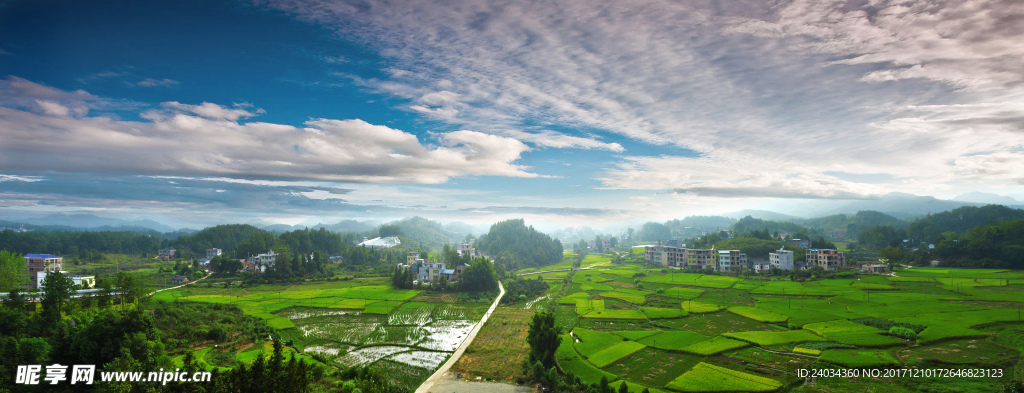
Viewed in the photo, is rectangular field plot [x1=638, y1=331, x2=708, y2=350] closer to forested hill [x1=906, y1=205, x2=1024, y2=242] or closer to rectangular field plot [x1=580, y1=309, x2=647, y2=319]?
Result: rectangular field plot [x1=580, y1=309, x2=647, y2=319]

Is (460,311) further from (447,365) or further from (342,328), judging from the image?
(447,365)

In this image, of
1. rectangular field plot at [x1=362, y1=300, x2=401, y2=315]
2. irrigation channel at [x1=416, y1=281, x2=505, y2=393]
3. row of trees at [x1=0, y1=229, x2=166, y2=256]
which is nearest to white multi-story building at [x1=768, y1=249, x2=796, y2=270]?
irrigation channel at [x1=416, y1=281, x2=505, y2=393]

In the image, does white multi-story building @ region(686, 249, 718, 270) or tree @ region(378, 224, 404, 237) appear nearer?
white multi-story building @ region(686, 249, 718, 270)

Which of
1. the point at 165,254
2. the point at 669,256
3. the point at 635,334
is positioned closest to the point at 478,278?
the point at 635,334

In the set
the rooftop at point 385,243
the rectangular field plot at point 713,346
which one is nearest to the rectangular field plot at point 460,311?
the rectangular field plot at point 713,346

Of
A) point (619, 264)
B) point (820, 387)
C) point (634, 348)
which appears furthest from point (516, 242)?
point (820, 387)
